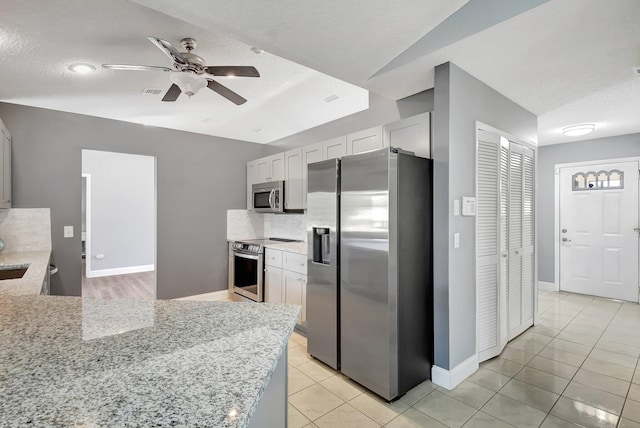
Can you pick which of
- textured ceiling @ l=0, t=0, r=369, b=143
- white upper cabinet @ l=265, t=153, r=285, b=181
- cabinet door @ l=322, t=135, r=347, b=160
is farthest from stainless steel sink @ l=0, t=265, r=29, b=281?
cabinet door @ l=322, t=135, r=347, b=160

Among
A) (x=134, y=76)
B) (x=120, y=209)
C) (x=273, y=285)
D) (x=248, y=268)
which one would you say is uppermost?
(x=134, y=76)

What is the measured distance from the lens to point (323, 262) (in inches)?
107

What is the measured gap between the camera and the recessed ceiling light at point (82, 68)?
2.51 meters

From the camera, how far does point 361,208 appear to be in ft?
7.80

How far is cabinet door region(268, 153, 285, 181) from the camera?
4.34m

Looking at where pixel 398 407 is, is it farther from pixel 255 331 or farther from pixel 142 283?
pixel 142 283

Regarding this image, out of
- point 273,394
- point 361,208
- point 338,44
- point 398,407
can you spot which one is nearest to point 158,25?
point 338,44

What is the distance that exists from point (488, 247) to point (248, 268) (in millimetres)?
3010

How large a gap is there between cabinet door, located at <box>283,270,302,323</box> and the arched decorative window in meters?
4.64

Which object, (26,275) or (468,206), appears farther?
(468,206)

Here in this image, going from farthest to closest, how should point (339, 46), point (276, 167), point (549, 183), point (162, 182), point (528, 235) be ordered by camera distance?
point (549, 183)
point (276, 167)
point (162, 182)
point (528, 235)
point (339, 46)

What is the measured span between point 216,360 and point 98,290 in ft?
19.4

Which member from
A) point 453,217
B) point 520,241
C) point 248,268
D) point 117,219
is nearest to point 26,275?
point 248,268

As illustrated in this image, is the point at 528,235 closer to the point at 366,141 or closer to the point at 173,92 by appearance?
the point at 366,141
